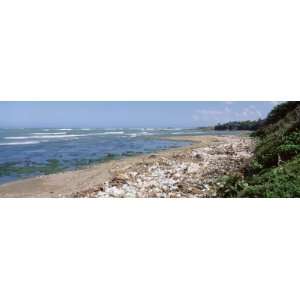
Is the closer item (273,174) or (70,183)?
(273,174)

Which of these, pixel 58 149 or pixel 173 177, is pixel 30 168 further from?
pixel 173 177

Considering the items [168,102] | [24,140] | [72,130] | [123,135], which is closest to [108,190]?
[168,102]

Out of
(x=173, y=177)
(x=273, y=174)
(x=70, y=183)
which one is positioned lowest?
(x=70, y=183)

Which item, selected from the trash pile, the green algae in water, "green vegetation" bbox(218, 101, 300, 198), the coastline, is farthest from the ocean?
"green vegetation" bbox(218, 101, 300, 198)

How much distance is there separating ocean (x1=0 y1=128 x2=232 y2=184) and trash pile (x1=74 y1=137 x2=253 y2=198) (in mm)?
1562

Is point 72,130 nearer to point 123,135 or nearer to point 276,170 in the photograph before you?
point 123,135

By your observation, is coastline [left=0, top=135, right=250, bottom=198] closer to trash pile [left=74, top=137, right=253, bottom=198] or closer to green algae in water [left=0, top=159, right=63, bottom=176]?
trash pile [left=74, top=137, right=253, bottom=198]

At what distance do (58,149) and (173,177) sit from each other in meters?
3.72

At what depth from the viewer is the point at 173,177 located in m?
7.43

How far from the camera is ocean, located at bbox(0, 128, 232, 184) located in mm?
7668

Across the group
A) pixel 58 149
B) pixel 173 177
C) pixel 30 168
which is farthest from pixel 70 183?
pixel 58 149

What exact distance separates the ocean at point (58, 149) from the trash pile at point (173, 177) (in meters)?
1.56

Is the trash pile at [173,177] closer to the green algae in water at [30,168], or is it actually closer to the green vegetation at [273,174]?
the green vegetation at [273,174]
